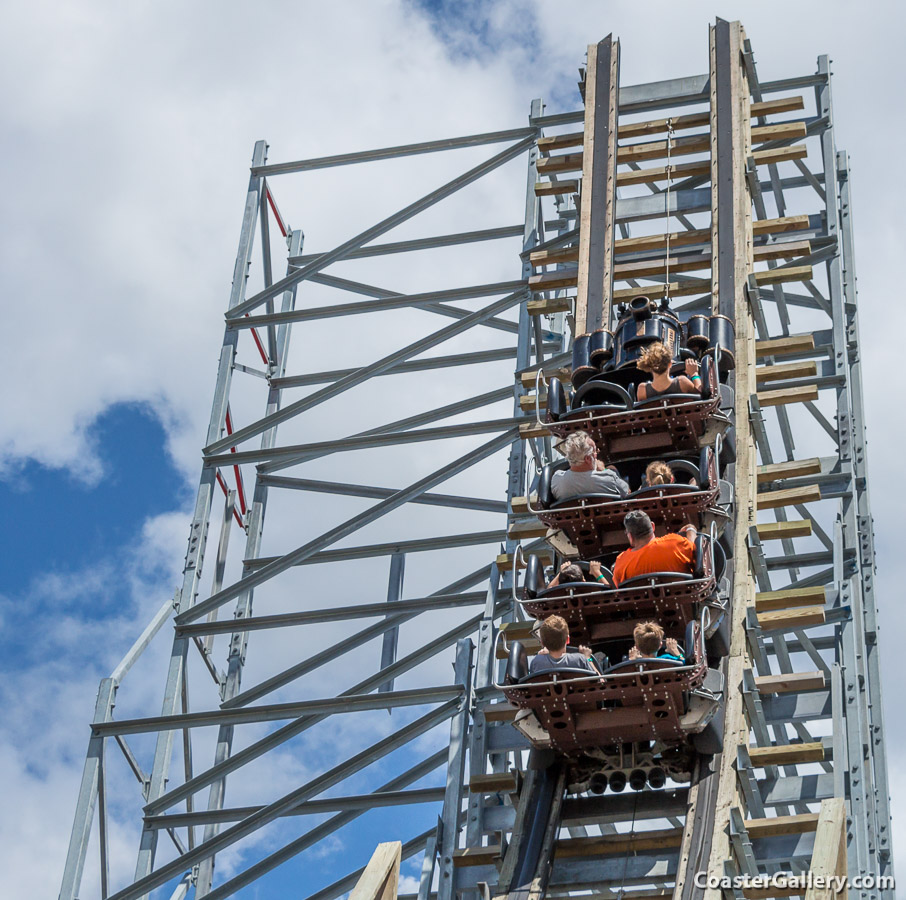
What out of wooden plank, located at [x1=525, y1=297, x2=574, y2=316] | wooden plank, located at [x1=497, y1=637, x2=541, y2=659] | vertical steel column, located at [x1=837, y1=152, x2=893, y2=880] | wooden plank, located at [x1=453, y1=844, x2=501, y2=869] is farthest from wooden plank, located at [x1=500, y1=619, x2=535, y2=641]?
wooden plank, located at [x1=525, y1=297, x2=574, y2=316]

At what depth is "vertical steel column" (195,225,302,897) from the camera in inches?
622

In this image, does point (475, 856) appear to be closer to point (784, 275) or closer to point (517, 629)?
point (517, 629)

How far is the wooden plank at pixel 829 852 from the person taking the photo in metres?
8.14

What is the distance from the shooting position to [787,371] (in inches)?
557

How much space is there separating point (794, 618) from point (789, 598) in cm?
17

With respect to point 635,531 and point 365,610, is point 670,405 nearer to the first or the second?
point 635,531

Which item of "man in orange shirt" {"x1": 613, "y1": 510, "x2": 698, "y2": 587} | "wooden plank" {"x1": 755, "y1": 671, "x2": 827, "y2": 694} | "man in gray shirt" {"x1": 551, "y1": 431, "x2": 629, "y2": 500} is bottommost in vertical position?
"wooden plank" {"x1": 755, "y1": 671, "x2": 827, "y2": 694}

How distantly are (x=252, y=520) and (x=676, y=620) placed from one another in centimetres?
796

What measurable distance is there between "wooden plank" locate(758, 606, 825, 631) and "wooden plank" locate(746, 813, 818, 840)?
1.93m

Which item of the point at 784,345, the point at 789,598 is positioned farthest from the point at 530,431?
the point at 789,598

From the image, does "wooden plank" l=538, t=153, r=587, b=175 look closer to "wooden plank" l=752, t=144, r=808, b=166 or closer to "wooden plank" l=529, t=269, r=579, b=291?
"wooden plank" l=529, t=269, r=579, b=291

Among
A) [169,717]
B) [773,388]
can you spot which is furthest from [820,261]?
[169,717]

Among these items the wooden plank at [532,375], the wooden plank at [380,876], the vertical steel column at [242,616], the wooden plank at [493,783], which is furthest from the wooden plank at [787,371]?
the wooden plank at [380,876]

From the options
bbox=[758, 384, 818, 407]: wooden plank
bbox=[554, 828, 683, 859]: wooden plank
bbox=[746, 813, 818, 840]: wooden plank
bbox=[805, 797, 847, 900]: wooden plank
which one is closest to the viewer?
bbox=[805, 797, 847, 900]: wooden plank
